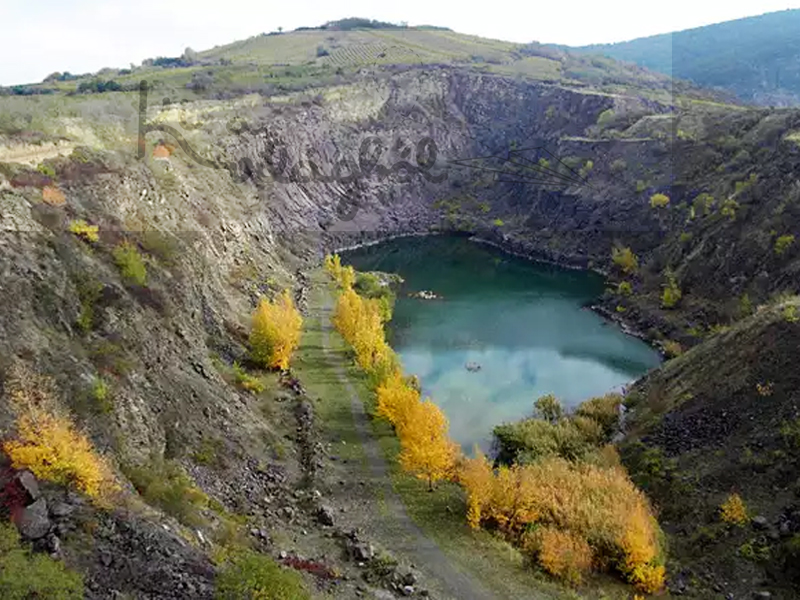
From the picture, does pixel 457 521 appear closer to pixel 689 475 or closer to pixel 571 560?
pixel 571 560

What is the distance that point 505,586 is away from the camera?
33312 millimetres

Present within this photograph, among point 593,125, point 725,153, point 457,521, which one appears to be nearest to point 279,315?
point 457,521

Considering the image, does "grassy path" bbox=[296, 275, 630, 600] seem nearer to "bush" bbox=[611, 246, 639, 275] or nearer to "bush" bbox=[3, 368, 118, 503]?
"bush" bbox=[3, 368, 118, 503]

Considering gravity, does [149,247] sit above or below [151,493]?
above

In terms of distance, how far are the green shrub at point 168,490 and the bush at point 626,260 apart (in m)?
79.6

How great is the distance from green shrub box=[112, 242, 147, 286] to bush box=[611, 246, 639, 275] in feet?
240

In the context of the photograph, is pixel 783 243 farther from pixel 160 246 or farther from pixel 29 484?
pixel 29 484

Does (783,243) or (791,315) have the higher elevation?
(783,243)

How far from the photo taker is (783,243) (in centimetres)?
7306

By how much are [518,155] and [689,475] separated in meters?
116

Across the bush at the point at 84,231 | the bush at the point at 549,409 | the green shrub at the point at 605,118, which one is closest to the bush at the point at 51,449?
the bush at the point at 84,231

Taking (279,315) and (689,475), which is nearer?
(689,475)

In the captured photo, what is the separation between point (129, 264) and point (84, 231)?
12.0 feet

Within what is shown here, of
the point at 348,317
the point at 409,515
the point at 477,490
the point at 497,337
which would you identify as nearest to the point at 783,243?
the point at 497,337
